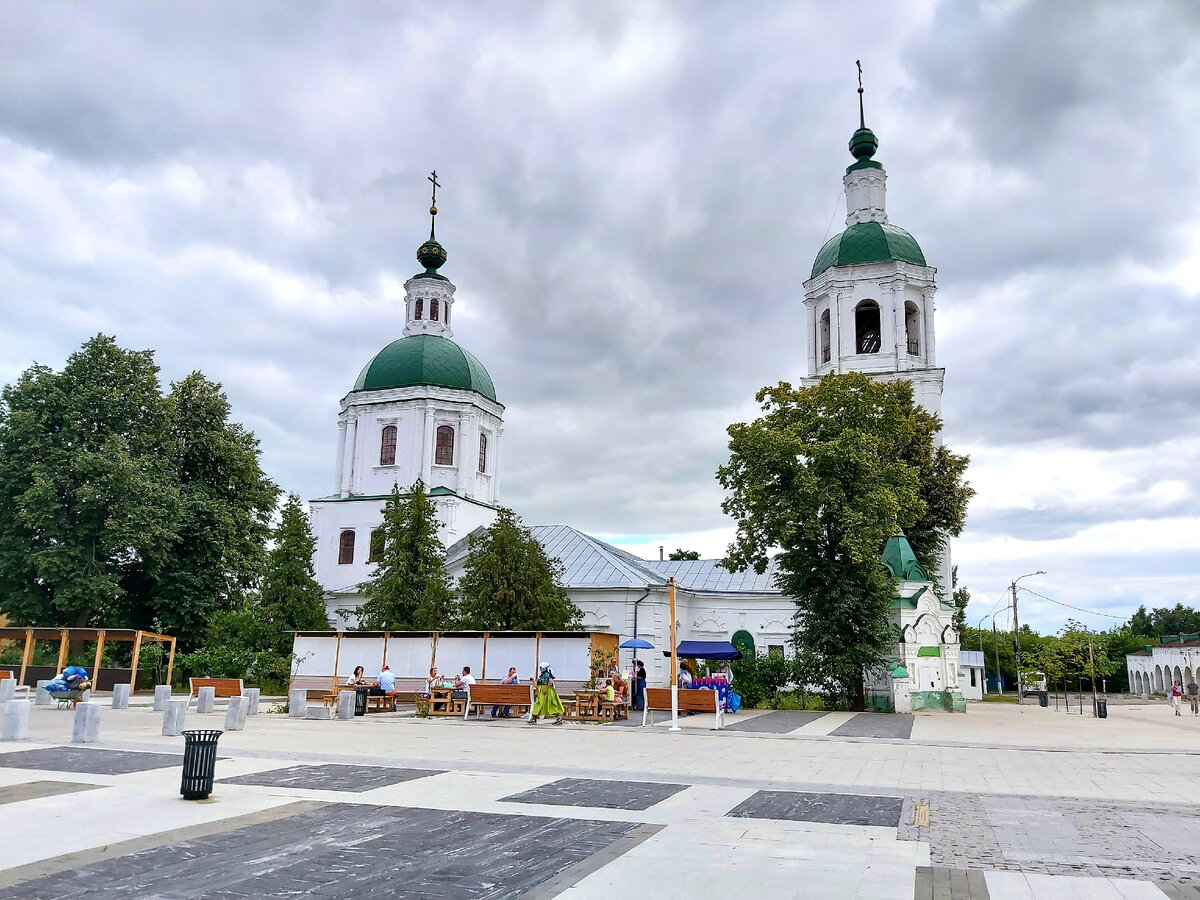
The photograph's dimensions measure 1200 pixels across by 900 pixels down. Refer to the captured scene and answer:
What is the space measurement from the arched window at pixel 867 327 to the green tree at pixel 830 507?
13.8 meters

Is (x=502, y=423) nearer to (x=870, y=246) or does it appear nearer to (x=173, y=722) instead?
(x=870, y=246)

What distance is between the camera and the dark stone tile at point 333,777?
11.6 meters

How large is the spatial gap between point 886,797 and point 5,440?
38884 mm

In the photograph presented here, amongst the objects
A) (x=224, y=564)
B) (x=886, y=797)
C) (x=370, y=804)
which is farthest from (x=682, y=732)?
(x=224, y=564)

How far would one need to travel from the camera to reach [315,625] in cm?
3794

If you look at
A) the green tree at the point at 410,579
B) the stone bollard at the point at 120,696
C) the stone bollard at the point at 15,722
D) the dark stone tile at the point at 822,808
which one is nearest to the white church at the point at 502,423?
the green tree at the point at 410,579

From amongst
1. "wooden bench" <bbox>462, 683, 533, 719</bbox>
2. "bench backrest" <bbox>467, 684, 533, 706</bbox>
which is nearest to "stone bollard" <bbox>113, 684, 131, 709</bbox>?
"wooden bench" <bbox>462, 683, 533, 719</bbox>

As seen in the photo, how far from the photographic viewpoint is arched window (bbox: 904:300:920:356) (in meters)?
45.4

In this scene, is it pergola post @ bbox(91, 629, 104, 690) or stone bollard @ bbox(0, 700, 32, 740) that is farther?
pergola post @ bbox(91, 629, 104, 690)

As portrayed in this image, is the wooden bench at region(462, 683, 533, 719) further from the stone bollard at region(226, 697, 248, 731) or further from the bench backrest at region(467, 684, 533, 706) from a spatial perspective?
the stone bollard at region(226, 697, 248, 731)

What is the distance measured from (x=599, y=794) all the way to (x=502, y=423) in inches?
1613

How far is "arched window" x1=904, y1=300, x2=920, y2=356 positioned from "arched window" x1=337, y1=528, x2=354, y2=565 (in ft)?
99.9

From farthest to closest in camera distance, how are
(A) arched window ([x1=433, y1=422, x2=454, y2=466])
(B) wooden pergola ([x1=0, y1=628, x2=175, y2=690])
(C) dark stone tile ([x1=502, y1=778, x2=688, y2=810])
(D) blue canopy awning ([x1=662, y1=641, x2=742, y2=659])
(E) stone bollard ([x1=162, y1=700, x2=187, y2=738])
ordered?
(A) arched window ([x1=433, y1=422, x2=454, y2=466]), (B) wooden pergola ([x1=0, y1=628, x2=175, y2=690]), (D) blue canopy awning ([x1=662, y1=641, x2=742, y2=659]), (E) stone bollard ([x1=162, y1=700, x2=187, y2=738]), (C) dark stone tile ([x1=502, y1=778, x2=688, y2=810])

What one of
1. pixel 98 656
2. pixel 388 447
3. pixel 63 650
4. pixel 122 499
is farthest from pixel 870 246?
pixel 63 650
